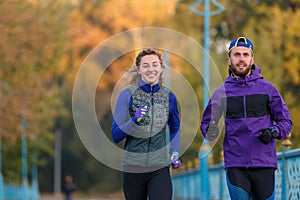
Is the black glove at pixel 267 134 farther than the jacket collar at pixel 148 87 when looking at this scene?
No

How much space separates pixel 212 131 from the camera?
7.59 m

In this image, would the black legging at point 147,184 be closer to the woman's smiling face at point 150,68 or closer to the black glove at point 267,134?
the woman's smiling face at point 150,68

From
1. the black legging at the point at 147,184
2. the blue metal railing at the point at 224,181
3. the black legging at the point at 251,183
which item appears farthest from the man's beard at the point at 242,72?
the blue metal railing at the point at 224,181

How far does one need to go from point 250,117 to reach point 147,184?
1.14m

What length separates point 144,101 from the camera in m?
7.64

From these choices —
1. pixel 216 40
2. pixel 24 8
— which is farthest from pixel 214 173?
pixel 216 40

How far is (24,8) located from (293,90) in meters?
12.4

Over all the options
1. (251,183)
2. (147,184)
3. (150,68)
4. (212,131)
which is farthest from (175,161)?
(150,68)

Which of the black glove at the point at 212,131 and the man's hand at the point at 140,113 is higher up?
the man's hand at the point at 140,113

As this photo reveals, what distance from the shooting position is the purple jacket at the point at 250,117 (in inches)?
288

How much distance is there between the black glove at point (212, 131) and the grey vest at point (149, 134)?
400mm

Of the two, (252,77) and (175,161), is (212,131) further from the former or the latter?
(252,77)

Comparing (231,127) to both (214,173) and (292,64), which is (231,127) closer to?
(214,173)

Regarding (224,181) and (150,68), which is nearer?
(150,68)
